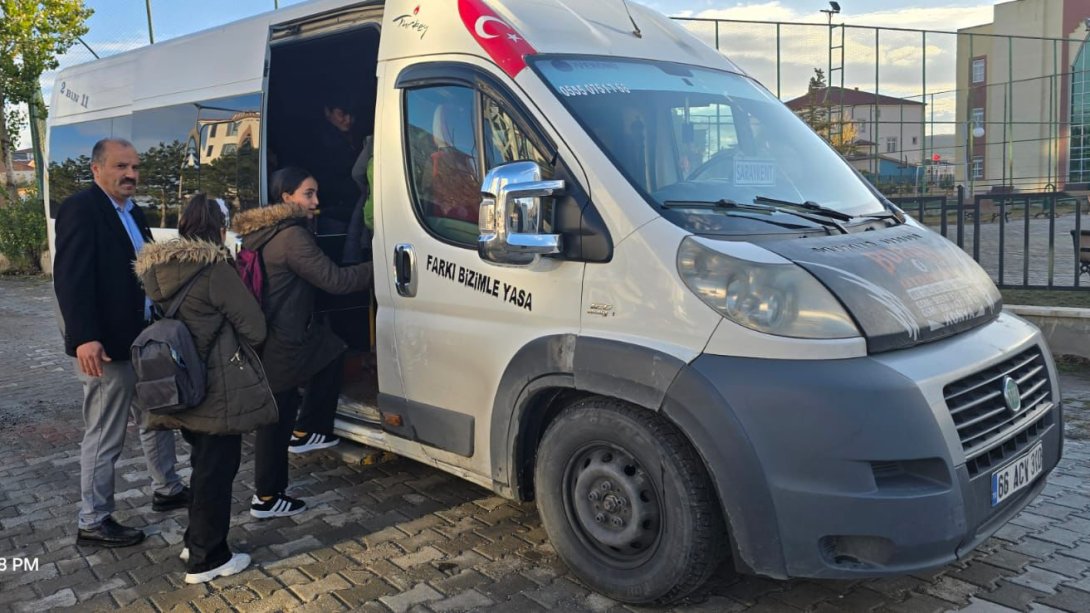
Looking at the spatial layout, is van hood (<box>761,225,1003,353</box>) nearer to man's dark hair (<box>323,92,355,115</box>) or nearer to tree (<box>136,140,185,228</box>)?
man's dark hair (<box>323,92,355,115</box>)

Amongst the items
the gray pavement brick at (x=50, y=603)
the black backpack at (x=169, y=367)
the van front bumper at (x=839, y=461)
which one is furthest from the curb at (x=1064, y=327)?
the gray pavement brick at (x=50, y=603)

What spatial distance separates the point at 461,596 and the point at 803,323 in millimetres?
1784

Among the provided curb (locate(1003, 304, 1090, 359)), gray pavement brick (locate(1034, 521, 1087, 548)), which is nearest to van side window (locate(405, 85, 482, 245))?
gray pavement brick (locate(1034, 521, 1087, 548))

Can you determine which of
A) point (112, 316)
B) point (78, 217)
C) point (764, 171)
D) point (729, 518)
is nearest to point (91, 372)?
point (112, 316)

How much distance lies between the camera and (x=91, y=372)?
3959mm

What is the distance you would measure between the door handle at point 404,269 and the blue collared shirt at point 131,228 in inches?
48.4

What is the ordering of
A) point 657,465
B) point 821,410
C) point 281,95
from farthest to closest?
1. point 281,95
2. point 657,465
3. point 821,410

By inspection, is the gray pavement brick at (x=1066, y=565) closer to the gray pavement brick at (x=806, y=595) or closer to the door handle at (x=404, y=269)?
the gray pavement brick at (x=806, y=595)

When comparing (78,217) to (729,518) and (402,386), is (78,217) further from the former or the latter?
(729,518)

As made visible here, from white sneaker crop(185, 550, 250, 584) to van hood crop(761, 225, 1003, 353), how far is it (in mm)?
2650

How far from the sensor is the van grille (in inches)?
116

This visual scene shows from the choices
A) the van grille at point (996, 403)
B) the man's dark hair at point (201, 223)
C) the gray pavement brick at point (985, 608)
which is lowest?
the gray pavement brick at point (985, 608)

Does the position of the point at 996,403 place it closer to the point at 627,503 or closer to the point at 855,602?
the point at 855,602

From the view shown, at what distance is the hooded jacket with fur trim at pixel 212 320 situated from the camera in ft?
11.9
